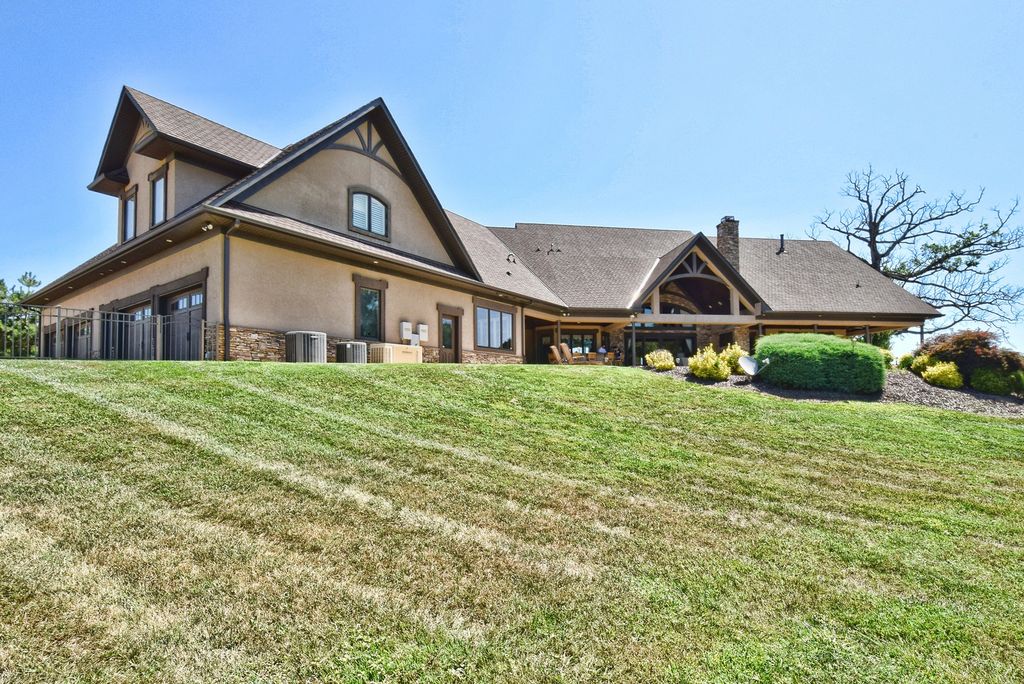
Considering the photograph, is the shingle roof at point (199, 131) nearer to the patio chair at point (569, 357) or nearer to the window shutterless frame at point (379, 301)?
the window shutterless frame at point (379, 301)

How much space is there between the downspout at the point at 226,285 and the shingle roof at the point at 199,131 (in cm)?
413

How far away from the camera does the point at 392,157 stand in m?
17.4

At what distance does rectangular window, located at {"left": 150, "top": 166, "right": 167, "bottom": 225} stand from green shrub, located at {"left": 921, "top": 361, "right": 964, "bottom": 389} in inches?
748

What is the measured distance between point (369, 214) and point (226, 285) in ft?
17.5

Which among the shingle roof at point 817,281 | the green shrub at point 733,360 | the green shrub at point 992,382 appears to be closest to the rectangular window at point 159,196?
the green shrub at point 733,360

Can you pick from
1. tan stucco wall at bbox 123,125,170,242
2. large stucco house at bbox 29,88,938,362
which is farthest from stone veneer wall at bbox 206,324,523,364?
tan stucco wall at bbox 123,125,170,242

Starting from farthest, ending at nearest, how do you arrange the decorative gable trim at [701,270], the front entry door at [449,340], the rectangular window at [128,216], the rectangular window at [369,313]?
the decorative gable trim at [701,270]
the front entry door at [449,340]
the rectangular window at [128,216]
the rectangular window at [369,313]

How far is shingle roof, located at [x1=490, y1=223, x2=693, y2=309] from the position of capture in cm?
2370

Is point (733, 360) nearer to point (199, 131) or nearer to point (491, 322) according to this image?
point (491, 322)

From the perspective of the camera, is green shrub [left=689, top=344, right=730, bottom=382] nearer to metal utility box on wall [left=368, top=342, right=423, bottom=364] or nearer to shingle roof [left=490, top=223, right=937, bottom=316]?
metal utility box on wall [left=368, top=342, right=423, bottom=364]

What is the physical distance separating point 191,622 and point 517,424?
4978 millimetres

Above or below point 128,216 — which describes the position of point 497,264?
below

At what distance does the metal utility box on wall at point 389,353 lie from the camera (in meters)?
14.4

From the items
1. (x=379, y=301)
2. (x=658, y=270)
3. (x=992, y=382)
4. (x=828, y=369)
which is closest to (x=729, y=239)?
(x=658, y=270)
